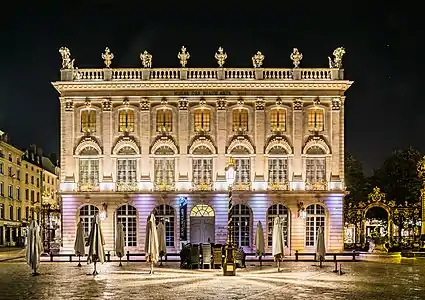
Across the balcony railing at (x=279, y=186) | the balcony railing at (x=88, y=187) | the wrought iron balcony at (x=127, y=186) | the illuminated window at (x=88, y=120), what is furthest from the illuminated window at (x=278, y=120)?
the balcony railing at (x=88, y=187)

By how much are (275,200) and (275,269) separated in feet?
63.7

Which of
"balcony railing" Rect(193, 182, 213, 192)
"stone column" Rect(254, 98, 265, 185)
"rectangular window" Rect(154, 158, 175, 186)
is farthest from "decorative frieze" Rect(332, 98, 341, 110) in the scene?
"rectangular window" Rect(154, 158, 175, 186)

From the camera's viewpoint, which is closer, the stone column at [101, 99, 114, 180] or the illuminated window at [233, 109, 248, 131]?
the stone column at [101, 99, 114, 180]

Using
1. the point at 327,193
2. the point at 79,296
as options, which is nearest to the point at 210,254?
the point at 79,296

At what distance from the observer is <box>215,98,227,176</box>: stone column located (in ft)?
192

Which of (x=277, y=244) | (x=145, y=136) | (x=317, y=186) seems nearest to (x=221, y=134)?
(x=145, y=136)

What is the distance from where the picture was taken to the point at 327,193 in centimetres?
5825

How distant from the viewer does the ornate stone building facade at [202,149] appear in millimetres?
58344

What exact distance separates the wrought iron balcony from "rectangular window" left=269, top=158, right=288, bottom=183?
1055 centimetres

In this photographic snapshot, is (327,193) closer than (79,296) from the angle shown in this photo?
No

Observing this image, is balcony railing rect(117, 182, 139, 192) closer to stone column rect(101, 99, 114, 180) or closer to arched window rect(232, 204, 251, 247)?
stone column rect(101, 99, 114, 180)

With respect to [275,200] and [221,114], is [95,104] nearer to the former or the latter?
[221,114]

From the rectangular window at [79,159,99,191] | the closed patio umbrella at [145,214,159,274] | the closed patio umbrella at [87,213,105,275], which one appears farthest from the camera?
the rectangular window at [79,159,99,191]

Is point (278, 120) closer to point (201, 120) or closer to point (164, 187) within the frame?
point (201, 120)
